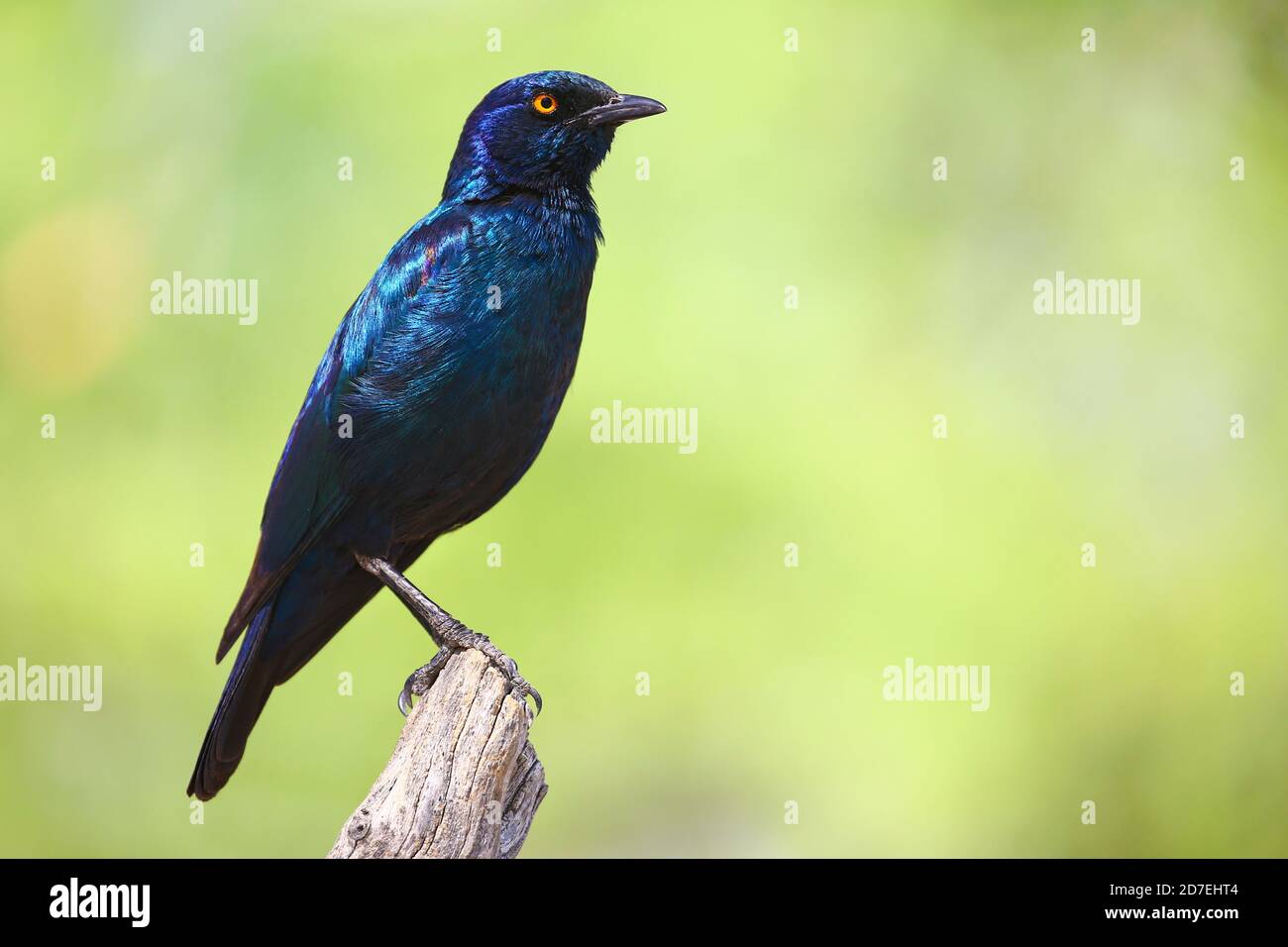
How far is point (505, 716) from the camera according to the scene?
4.40m

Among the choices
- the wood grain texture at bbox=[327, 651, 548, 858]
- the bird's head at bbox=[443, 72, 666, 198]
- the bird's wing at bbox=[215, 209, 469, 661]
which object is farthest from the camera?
the bird's head at bbox=[443, 72, 666, 198]

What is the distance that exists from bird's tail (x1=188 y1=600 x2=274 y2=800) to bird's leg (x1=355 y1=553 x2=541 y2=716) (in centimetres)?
48

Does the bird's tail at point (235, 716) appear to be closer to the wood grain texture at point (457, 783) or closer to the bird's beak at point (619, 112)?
the wood grain texture at point (457, 783)

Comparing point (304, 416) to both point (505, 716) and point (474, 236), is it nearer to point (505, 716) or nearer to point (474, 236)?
point (474, 236)

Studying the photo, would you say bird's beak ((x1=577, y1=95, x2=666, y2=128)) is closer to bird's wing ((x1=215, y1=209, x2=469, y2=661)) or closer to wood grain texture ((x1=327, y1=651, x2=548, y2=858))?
bird's wing ((x1=215, y1=209, x2=469, y2=661))

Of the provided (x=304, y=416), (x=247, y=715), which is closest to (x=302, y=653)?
(x=247, y=715)

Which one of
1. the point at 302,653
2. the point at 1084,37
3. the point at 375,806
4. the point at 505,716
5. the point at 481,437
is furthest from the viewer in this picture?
the point at 1084,37

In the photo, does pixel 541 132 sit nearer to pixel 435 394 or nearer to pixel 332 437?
pixel 435 394

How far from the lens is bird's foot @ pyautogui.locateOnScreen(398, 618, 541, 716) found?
4781 mm

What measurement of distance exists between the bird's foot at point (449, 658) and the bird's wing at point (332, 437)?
2.17 feet

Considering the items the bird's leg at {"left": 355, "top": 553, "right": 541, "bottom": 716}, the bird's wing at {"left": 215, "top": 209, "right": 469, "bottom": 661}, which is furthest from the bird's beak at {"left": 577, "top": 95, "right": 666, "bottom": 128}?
the bird's leg at {"left": 355, "top": 553, "right": 541, "bottom": 716}

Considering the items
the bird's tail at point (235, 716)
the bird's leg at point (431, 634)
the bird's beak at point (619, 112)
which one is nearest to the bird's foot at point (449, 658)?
the bird's leg at point (431, 634)

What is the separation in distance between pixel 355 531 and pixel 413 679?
63 cm

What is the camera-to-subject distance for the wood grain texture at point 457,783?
402cm
